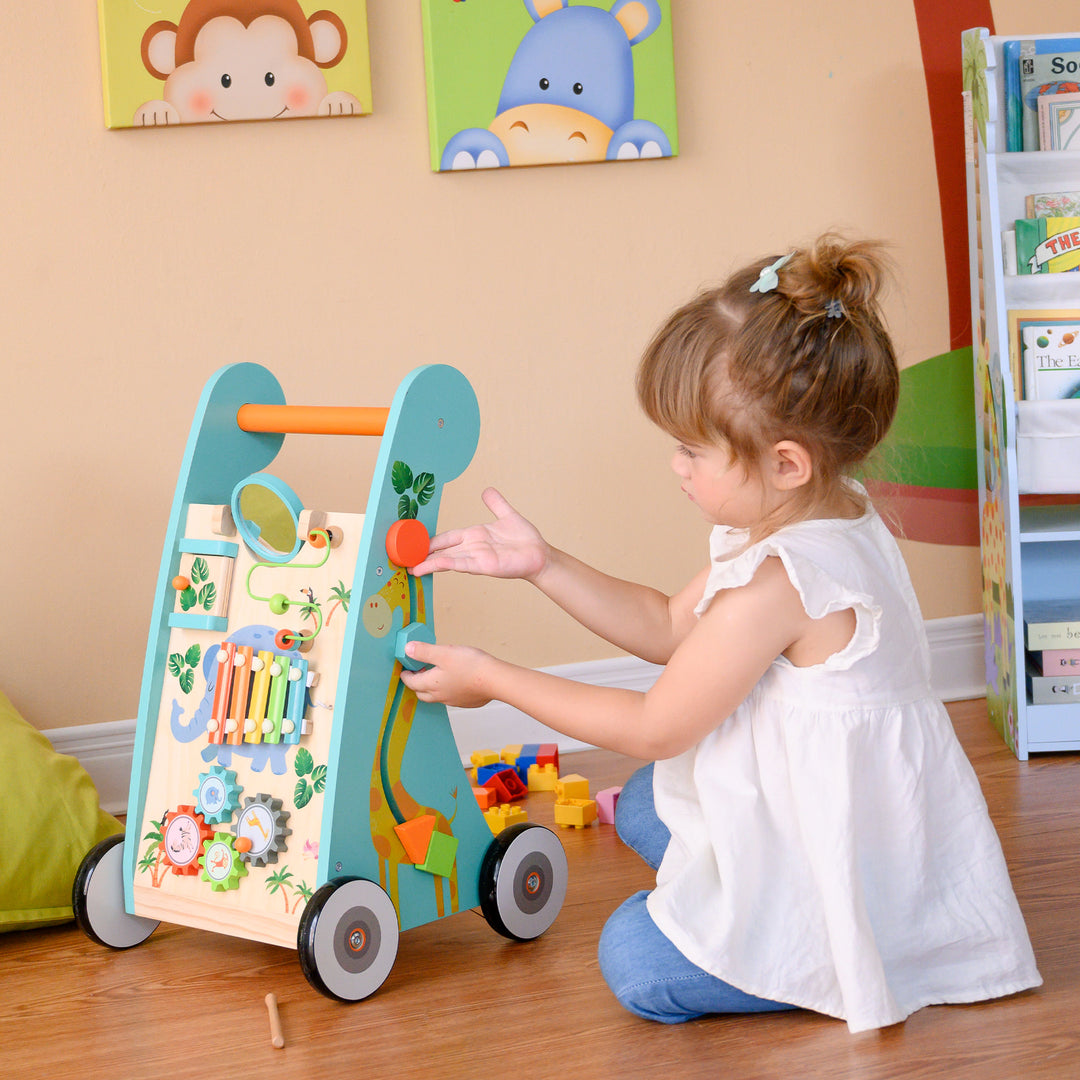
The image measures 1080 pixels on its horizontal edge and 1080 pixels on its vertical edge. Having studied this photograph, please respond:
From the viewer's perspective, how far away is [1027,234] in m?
1.93

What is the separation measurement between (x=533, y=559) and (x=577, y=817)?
21.0 inches

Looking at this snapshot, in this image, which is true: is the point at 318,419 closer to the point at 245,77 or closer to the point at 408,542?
the point at 408,542

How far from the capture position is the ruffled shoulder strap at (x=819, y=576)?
3.48 ft

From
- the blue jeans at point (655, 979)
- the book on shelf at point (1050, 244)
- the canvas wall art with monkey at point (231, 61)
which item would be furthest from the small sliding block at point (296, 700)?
the book on shelf at point (1050, 244)

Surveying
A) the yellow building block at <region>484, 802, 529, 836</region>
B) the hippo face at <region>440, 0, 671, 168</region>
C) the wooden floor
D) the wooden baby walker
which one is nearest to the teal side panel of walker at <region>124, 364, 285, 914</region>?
the wooden baby walker

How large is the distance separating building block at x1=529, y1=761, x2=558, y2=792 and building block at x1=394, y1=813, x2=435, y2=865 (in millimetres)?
607

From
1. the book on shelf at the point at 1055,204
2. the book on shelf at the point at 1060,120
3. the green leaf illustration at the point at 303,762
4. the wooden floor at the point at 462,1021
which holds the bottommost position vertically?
the wooden floor at the point at 462,1021

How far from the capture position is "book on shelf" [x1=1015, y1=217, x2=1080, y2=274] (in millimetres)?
1915

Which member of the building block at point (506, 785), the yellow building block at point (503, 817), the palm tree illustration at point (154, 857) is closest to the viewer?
the palm tree illustration at point (154, 857)

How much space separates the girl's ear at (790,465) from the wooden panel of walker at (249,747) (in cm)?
40

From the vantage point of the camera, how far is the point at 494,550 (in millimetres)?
1257

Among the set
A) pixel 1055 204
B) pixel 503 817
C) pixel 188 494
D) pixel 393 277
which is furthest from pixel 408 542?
pixel 1055 204

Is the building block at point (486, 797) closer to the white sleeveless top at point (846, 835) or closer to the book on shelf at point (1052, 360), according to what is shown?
the white sleeveless top at point (846, 835)

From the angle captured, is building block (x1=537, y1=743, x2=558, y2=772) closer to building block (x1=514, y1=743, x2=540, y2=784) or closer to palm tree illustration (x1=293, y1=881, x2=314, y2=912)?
building block (x1=514, y1=743, x2=540, y2=784)
